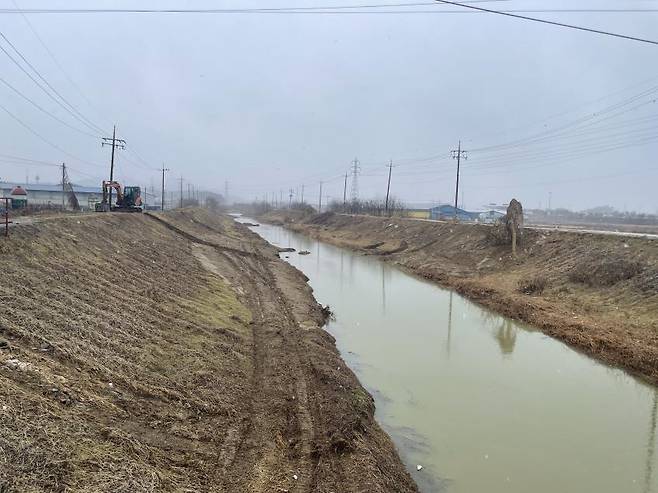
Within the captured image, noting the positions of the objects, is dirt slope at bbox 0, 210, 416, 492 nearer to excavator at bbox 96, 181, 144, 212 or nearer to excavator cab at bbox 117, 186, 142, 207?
excavator at bbox 96, 181, 144, 212

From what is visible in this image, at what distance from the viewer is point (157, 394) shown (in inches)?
303

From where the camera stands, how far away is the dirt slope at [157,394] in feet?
17.6

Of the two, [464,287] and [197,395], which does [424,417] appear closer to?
[197,395]

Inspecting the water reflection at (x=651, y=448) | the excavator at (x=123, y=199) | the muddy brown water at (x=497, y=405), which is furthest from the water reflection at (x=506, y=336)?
the excavator at (x=123, y=199)

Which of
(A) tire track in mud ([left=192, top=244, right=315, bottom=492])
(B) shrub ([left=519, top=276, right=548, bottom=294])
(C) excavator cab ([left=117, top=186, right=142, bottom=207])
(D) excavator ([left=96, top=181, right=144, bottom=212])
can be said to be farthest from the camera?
(C) excavator cab ([left=117, top=186, right=142, bottom=207])

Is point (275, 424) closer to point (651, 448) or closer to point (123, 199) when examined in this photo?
point (651, 448)

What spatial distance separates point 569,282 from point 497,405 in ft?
46.5

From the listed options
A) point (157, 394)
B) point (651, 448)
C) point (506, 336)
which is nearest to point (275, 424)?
point (157, 394)

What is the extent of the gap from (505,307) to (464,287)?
5.21 meters

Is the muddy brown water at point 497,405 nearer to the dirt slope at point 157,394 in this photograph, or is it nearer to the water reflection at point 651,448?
the water reflection at point 651,448

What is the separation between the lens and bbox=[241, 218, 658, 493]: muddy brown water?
841cm

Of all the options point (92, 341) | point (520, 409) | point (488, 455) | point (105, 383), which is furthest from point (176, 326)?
point (520, 409)

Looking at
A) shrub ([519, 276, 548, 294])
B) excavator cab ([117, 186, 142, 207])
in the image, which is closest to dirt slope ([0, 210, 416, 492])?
shrub ([519, 276, 548, 294])

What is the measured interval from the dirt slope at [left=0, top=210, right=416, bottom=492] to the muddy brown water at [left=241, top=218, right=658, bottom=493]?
1245 mm
